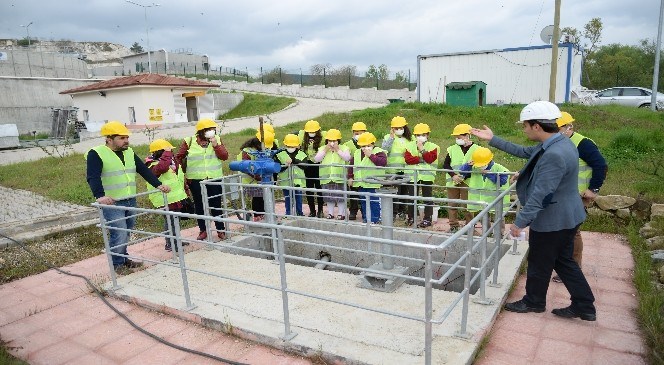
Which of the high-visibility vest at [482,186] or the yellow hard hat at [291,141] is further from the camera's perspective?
the yellow hard hat at [291,141]

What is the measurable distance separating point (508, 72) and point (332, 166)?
16189mm

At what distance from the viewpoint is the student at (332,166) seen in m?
6.57

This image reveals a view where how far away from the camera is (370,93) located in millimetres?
31344

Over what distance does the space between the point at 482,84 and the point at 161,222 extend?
1585cm

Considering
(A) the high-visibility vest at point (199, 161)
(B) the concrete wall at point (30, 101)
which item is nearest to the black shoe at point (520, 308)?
(A) the high-visibility vest at point (199, 161)

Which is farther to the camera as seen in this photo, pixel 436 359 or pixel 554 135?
pixel 554 135

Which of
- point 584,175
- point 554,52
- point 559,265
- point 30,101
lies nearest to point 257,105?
point 30,101

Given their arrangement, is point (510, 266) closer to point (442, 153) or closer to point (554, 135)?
point (554, 135)

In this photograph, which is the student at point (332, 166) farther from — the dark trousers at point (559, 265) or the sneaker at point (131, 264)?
the dark trousers at point (559, 265)

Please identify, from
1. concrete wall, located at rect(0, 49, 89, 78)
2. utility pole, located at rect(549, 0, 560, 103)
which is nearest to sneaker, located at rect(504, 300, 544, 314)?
utility pole, located at rect(549, 0, 560, 103)

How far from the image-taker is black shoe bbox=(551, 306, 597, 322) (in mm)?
3508

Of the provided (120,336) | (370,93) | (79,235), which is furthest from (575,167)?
(370,93)

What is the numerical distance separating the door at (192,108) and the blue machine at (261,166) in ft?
80.2

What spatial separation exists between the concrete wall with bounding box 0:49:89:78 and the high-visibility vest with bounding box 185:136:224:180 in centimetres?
3250
